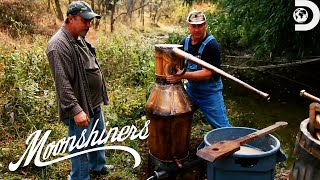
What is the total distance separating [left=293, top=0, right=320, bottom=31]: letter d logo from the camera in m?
5.55

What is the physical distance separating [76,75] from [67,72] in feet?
0.35

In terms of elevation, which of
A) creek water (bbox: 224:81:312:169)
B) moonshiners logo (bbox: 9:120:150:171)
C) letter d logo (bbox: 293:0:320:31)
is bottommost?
creek water (bbox: 224:81:312:169)

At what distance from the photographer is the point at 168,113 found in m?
3.20

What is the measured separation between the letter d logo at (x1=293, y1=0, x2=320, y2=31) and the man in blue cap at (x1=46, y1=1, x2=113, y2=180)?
379cm

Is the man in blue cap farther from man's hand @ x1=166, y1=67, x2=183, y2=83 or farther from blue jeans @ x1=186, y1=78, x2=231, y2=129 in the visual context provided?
blue jeans @ x1=186, y1=78, x2=231, y2=129

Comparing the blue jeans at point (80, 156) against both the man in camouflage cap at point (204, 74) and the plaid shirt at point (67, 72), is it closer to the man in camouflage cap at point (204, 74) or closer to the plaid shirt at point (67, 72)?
the plaid shirt at point (67, 72)

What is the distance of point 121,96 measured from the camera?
576 centimetres

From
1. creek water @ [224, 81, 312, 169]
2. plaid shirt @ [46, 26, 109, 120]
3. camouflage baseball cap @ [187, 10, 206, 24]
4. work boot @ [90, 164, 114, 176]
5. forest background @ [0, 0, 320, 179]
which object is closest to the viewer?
plaid shirt @ [46, 26, 109, 120]

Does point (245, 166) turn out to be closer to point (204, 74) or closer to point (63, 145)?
point (204, 74)

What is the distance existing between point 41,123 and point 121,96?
1.52 meters

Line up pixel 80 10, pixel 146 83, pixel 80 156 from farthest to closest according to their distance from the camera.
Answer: pixel 146 83
pixel 80 156
pixel 80 10

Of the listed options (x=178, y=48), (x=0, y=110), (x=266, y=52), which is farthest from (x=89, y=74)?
(x=266, y=52)

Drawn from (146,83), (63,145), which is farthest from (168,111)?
(146,83)

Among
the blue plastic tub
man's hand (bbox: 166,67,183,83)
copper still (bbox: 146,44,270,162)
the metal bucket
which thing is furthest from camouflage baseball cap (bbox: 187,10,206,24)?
the metal bucket
